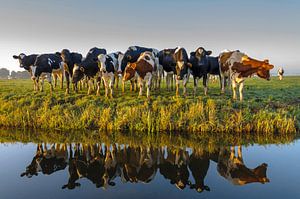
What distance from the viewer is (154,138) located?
12.6m

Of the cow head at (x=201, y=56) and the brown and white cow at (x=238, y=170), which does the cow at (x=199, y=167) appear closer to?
the brown and white cow at (x=238, y=170)

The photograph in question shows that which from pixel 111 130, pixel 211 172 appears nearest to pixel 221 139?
pixel 211 172

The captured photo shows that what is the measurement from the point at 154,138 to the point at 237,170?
4.58 m

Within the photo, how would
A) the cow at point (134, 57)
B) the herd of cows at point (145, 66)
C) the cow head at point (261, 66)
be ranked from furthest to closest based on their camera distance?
1. the cow at point (134, 57)
2. the herd of cows at point (145, 66)
3. the cow head at point (261, 66)

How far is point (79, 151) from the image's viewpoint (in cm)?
1116

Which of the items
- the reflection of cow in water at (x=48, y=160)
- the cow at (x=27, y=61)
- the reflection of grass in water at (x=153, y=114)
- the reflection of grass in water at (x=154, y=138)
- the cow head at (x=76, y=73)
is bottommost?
the reflection of cow in water at (x=48, y=160)

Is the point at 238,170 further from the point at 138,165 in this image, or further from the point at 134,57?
the point at 134,57

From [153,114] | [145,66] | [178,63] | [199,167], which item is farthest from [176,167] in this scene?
[178,63]

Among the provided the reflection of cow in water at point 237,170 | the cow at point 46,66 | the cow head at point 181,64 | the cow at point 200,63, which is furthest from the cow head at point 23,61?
the reflection of cow in water at point 237,170

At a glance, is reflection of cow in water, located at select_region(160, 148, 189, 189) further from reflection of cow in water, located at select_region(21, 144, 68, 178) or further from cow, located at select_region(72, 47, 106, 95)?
cow, located at select_region(72, 47, 106, 95)

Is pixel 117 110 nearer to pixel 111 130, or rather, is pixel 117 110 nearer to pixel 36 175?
pixel 111 130

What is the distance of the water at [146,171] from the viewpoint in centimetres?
745

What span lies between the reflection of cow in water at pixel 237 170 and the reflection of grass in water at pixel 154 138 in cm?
108

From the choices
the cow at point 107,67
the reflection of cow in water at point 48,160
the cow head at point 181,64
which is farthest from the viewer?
the cow at point 107,67
